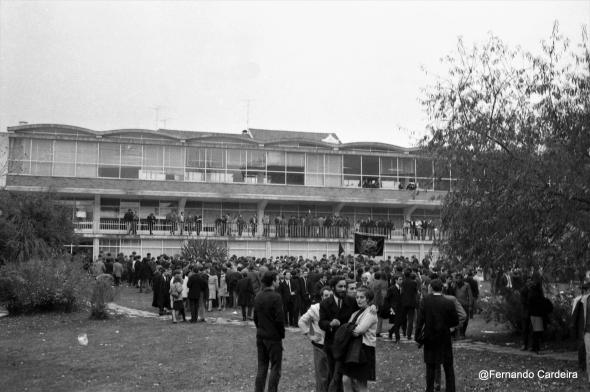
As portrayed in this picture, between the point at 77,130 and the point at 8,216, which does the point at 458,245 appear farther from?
the point at 77,130

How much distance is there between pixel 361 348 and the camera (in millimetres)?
8680

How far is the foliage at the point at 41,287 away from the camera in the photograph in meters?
22.2

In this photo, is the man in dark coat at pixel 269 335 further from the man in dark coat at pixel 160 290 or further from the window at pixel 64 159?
the window at pixel 64 159

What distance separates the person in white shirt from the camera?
945 cm

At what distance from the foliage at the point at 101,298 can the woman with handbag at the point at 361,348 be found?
1380 centimetres

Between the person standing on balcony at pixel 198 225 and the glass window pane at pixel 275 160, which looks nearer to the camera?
the person standing on balcony at pixel 198 225

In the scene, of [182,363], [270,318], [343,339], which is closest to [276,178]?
[182,363]

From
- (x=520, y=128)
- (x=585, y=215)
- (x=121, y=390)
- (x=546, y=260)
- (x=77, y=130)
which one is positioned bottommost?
(x=121, y=390)

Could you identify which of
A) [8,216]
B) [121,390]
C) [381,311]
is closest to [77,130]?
[8,216]

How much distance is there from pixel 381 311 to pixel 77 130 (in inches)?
1174

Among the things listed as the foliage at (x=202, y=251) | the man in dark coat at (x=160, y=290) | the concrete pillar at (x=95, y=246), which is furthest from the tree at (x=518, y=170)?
the concrete pillar at (x=95, y=246)

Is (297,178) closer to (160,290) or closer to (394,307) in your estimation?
(160,290)

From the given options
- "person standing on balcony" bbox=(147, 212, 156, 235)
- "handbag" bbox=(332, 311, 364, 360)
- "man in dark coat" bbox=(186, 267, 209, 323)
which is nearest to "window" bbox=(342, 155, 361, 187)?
"person standing on balcony" bbox=(147, 212, 156, 235)

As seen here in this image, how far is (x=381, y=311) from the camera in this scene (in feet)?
55.2
